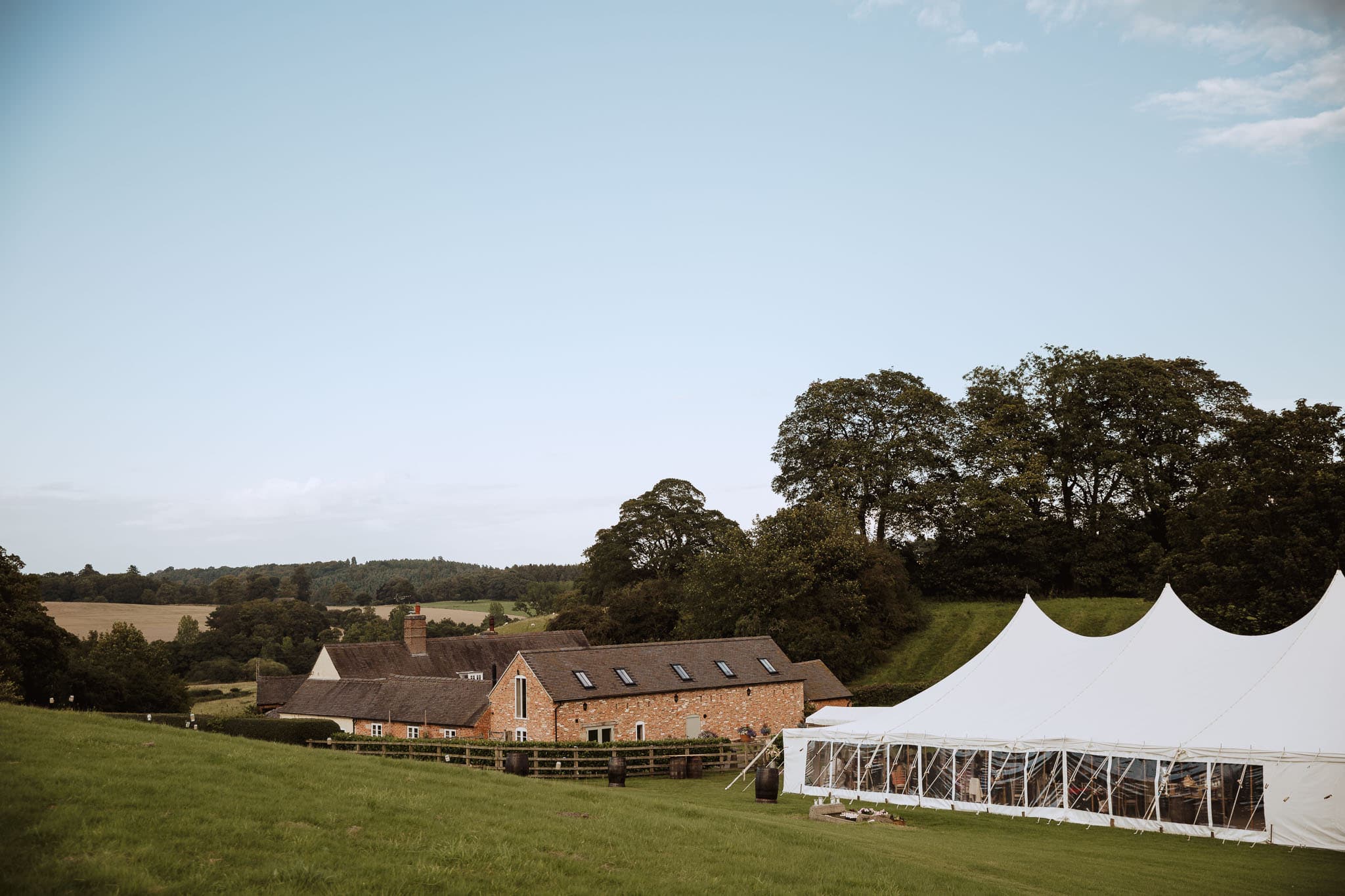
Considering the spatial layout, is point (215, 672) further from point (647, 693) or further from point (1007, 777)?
point (1007, 777)

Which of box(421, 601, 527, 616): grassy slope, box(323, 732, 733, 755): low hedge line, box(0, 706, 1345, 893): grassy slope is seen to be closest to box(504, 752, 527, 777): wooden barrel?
box(323, 732, 733, 755): low hedge line

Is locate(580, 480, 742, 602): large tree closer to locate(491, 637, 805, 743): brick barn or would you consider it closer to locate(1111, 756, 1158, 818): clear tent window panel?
locate(491, 637, 805, 743): brick barn

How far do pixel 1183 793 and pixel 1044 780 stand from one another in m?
2.84

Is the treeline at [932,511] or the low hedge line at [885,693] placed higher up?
the treeline at [932,511]

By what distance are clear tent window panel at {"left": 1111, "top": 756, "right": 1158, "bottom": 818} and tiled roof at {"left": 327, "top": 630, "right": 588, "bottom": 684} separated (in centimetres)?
3077

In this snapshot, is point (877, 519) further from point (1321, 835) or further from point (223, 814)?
point (223, 814)

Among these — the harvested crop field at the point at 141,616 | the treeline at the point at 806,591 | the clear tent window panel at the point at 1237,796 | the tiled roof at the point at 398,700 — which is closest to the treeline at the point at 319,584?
the harvested crop field at the point at 141,616

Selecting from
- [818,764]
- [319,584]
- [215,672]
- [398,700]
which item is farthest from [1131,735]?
[319,584]

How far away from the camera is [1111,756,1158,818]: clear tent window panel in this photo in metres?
18.7

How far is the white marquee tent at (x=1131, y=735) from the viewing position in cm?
1725

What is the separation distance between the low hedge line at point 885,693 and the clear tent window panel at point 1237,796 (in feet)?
66.2

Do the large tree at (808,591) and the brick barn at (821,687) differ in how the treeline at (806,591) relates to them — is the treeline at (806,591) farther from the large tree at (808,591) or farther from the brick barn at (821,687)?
the brick barn at (821,687)

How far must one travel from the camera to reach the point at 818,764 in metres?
24.5

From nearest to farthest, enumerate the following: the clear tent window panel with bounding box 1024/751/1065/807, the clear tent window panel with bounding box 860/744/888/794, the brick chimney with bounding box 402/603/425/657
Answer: the clear tent window panel with bounding box 1024/751/1065/807 → the clear tent window panel with bounding box 860/744/888/794 → the brick chimney with bounding box 402/603/425/657
